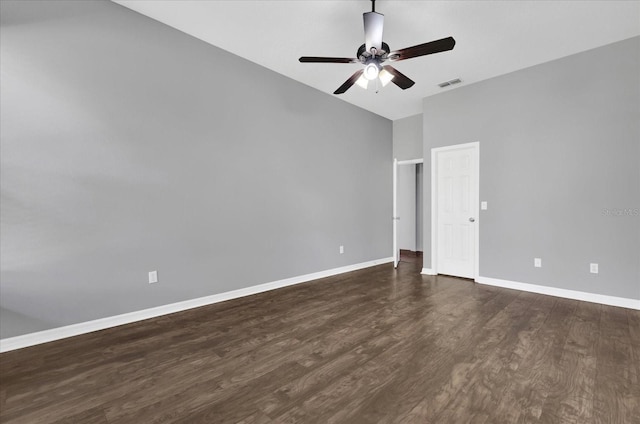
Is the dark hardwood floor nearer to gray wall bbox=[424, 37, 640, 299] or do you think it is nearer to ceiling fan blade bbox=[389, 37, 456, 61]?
gray wall bbox=[424, 37, 640, 299]

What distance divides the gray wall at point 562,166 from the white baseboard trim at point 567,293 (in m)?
0.06

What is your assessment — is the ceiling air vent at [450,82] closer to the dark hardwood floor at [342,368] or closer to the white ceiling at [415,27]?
the white ceiling at [415,27]

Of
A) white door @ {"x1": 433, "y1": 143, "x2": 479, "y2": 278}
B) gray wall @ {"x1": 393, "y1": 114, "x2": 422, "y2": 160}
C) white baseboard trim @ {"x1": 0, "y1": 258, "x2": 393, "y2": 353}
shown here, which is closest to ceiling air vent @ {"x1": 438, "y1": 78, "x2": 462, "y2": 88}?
white door @ {"x1": 433, "y1": 143, "x2": 479, "y2": 278}

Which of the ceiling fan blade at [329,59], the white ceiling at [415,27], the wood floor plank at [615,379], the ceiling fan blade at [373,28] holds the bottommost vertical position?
the wood floor plank at [615,379]

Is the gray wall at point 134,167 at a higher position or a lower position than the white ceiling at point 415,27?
lower

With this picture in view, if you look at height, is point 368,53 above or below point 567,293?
above

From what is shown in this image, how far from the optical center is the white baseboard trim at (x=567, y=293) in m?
3.22

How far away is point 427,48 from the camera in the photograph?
2.35 m

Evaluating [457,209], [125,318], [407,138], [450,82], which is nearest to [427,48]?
[450,82]

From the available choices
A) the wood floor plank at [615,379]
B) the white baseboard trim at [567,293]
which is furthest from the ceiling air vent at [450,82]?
the wood floor plank at [615,379]

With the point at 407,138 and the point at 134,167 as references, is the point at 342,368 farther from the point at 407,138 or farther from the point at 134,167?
the point at 407,138

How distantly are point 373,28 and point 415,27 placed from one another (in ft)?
2.82

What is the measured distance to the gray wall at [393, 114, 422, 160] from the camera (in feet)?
18.7

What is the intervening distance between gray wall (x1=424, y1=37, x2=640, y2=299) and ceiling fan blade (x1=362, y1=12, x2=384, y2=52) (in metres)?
2.65
